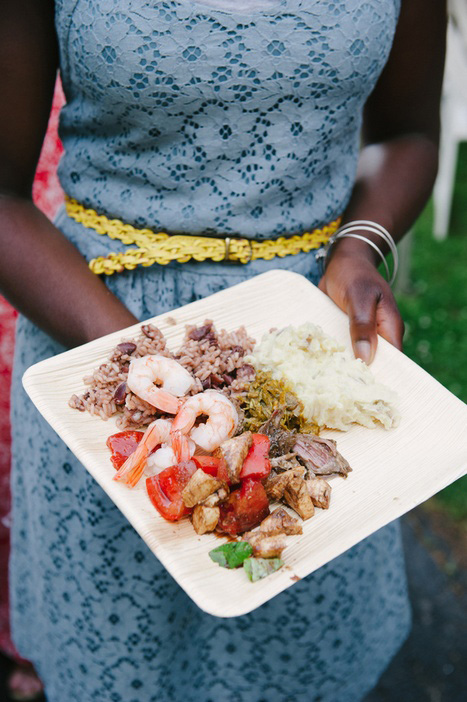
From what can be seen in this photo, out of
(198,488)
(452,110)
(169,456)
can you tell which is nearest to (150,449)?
(169,456)

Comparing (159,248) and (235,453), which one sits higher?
(159,248)

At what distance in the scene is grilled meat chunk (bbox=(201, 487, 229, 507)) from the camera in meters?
1.35

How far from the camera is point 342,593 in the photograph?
2.04 meters

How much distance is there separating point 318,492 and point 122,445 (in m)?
0.40

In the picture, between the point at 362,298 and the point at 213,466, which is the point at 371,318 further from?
the point at 213,466

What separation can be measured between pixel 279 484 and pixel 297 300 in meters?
0.57

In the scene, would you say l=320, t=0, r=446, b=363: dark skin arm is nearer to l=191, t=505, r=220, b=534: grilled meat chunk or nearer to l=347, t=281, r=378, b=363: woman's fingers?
l=347, t=281, r=378, b=363: woman's fingers

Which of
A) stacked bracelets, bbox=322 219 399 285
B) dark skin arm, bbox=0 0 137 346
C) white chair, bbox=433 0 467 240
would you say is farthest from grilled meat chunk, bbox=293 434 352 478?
white chair, bbox=433 0 467 240

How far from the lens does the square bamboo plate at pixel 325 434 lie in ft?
4.05

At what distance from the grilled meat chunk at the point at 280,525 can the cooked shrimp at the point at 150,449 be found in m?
0.21

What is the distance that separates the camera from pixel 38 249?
172 centimetres

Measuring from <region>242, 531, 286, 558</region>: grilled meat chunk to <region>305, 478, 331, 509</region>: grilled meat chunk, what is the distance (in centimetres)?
12

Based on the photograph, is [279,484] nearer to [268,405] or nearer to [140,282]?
[268,405]

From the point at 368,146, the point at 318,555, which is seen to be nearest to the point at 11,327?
the point at 368,146
